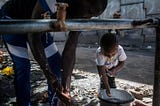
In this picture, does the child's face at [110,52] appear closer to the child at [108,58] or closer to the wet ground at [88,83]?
the child at [108,58]

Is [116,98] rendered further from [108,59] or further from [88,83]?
[88,83]

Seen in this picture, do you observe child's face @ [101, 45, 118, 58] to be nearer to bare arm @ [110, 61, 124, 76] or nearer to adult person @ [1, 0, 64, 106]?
bare arm @ [110, 61, 124, 76]

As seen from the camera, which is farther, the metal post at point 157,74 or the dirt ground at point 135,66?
the dirt ground at point 135,66

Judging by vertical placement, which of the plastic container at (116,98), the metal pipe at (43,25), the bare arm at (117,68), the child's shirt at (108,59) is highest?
the metal pipe at (43,25)

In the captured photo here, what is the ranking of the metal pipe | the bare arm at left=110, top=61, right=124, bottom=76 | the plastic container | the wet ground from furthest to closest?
1. the wet ground
2. the bare arm at left=110, top=61, right=124, bottom=76
3. the plastic container
4. the metal pipe

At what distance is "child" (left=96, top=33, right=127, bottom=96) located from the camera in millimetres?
3213

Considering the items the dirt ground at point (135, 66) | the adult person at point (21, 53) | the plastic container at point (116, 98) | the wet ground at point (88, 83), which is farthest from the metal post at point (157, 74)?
the dirt ground at point (135, 66)

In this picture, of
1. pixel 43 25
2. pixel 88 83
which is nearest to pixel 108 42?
pixel 88 83

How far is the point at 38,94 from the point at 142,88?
5.86ft

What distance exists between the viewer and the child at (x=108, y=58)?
3.21 metres

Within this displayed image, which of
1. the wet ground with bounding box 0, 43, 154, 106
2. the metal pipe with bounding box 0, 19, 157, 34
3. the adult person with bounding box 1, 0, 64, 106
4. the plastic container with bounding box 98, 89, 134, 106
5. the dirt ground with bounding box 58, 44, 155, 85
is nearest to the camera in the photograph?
the metal pipe with bounding box 0, 19, 157, 34

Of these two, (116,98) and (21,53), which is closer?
(21,53)

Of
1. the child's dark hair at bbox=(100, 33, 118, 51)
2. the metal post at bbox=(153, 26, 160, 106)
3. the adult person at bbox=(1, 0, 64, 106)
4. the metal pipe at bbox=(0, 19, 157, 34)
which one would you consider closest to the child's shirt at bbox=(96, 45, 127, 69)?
the child's dark hair at bbox=(100, 33, 118, 51)

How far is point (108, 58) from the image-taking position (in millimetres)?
3494
